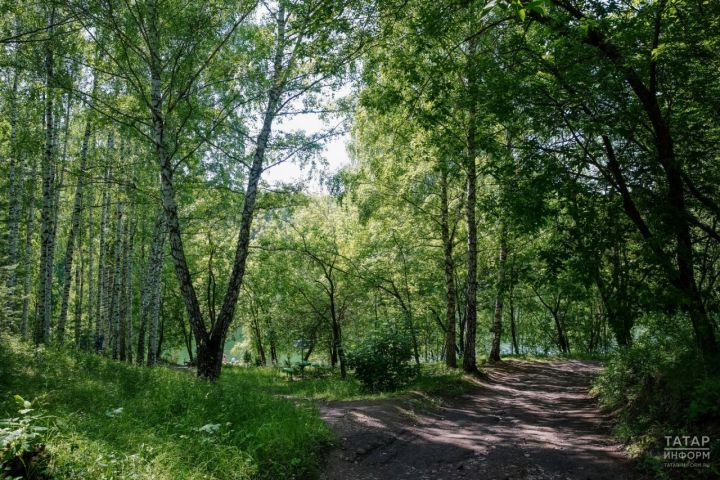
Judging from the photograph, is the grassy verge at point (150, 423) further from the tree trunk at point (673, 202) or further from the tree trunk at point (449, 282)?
the tree trunk at point (449, 282)

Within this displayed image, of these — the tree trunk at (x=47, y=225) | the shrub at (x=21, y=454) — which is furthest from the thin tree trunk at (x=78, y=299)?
the shrub at (x=21, y=454)

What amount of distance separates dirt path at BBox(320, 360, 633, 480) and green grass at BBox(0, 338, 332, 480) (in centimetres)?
74

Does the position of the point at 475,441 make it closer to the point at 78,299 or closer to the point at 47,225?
the point at 47,225

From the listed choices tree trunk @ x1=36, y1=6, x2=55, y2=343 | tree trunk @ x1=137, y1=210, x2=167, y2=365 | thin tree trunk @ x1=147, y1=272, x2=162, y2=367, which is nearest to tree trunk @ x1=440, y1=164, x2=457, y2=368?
tree trunk @ x1=137, y1=210, x2=167, y2=365

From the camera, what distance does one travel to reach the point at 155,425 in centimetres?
577

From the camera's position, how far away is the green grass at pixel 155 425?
14.0 feet

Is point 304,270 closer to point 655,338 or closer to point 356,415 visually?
point 356,415

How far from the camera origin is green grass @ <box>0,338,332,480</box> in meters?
4.26

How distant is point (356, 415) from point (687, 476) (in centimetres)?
532

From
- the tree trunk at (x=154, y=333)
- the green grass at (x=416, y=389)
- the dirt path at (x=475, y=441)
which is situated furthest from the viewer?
the tree trunk at (x=154, y=333)

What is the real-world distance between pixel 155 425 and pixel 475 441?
5.17 m

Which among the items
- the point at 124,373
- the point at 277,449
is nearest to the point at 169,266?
the point at 124,373

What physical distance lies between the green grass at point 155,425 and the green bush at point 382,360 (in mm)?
4124

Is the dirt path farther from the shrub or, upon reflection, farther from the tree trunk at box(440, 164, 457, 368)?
the shrub
